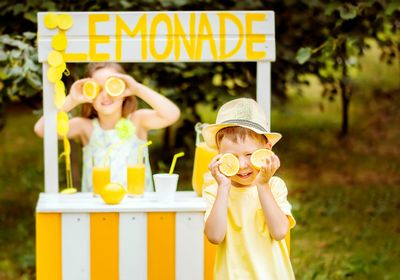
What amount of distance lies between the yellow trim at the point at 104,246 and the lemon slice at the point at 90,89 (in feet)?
1.84

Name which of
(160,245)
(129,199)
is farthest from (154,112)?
(160,245)

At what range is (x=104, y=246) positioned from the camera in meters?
3.11

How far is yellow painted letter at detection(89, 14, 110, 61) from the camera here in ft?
10.8

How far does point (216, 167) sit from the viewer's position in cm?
262

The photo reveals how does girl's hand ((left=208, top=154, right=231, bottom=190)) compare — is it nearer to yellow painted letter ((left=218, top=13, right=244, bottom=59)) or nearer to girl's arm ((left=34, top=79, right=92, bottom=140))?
yellow painted letter ((left=218, top=13, right=244, bottom=59))

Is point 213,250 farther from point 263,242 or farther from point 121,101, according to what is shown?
point 121,101

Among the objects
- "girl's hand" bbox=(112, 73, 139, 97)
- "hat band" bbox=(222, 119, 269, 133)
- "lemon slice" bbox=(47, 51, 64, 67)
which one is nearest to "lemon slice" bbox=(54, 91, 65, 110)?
"lemon slice" bbox=(47, 51, 64, 67)

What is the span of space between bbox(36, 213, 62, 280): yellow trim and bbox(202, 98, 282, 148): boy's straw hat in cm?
70

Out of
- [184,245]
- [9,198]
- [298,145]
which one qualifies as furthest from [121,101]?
[298,145]

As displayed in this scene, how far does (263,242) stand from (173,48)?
3.25 feet

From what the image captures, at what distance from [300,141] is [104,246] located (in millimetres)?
5438

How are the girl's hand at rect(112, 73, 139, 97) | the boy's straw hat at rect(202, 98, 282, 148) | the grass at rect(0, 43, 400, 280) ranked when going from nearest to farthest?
the boy's straw hat at rect(202, 98, 282, 148)
the girl's hand at rect(112, 73, 139, 97)
the grass at rect(0, 43, 400, 280)

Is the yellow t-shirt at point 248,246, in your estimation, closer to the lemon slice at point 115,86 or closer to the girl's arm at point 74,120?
the lemon slice at point 115,86

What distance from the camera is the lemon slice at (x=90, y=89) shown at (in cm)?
339
